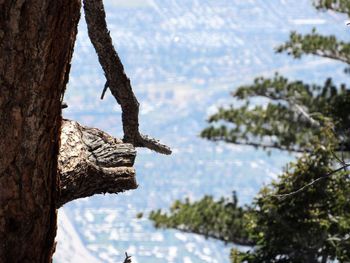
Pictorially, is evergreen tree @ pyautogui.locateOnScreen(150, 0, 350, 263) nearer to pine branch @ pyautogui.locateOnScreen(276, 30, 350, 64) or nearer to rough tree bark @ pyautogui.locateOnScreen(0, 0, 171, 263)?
pine branch @ pyautogui.locateOnScreen(276, 30, 350, 64)

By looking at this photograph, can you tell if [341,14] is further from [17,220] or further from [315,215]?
[17,220]

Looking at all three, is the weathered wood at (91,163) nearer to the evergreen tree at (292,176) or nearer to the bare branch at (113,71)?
the bare branch at (113,71)

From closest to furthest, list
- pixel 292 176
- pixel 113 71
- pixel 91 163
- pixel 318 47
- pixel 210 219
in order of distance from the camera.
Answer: pixel 91 163 < pixel 113 71 < pixel 292 176 < pixel 210 219 < pixel 318 47

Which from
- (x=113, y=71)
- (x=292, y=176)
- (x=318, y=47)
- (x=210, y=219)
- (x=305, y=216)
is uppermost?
(x=318, y=47)

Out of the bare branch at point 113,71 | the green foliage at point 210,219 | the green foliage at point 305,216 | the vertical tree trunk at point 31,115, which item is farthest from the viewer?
the green foliage at point 210,219

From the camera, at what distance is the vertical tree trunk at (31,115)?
11.4ft

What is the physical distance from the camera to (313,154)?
574 inches

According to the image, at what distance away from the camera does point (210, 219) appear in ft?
77.2

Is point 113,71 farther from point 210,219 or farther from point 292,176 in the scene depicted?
point 210,219

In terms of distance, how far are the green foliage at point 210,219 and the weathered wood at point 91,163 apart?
18346 mm

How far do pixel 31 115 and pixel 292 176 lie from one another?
1061 centimetres

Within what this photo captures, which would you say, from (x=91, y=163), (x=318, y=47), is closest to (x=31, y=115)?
(x=91, y=163)

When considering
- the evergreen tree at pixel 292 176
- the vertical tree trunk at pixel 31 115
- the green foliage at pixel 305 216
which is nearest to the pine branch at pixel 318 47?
the evergreen tree at pixel 292 176

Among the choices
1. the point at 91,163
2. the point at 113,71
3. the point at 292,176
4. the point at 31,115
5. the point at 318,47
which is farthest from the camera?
the point at 318,47
